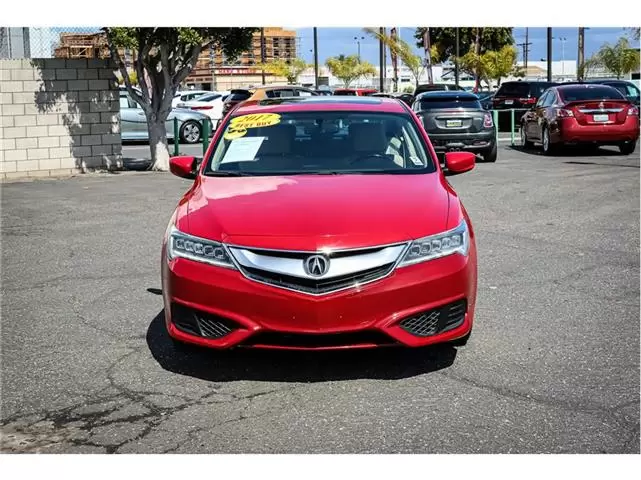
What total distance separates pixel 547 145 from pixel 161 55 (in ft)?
28.4

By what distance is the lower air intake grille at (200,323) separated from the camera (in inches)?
184

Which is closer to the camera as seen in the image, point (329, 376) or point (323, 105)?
point (329, 376)

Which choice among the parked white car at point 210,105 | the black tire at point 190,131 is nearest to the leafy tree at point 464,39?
the parked white car at point 210,105

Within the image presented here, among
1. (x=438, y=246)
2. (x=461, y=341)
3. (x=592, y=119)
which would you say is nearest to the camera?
(x=438, y=246)

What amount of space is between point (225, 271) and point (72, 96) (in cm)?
1281

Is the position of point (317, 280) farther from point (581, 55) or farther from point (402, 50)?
point (581, 55)

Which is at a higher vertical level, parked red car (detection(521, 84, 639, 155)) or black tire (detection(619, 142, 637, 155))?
parked red car (detection(521, 84, 639, 155))

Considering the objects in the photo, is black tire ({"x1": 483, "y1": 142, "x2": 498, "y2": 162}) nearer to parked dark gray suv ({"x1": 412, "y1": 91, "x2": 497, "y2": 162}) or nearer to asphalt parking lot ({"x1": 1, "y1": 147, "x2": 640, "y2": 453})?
parked dark gray suv ({"x1": 412, "y1": 91, "x2": 497, "y2": 162})

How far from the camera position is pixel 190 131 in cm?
2430

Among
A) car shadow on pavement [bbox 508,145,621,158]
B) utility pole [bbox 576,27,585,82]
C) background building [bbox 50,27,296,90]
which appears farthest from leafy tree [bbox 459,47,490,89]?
car shadow on pavement [bbox 508,145,621,158]

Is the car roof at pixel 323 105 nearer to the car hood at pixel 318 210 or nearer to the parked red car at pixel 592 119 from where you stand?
the car hood at pixel 318 210

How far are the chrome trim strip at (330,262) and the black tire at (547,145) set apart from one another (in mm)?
15626

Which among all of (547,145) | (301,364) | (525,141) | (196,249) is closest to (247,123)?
(196,249)

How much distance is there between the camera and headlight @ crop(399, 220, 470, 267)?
15.2 ft
